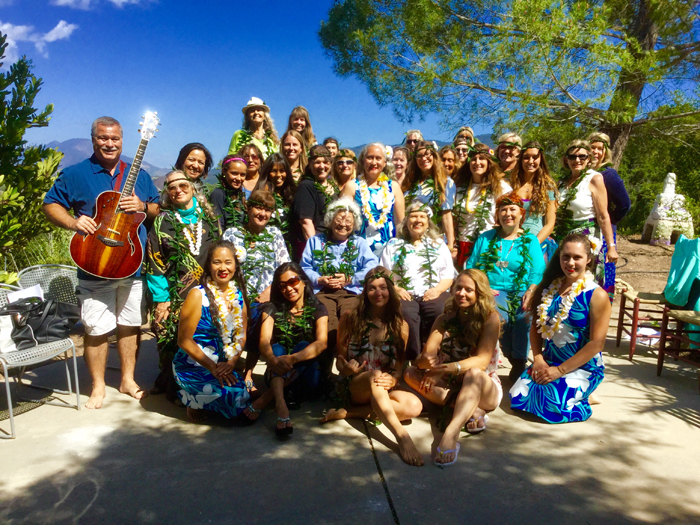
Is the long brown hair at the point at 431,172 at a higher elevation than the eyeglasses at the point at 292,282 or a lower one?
higher

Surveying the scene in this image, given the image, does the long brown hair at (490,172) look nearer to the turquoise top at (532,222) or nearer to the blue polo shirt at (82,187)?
the turquoise top at (532,222)

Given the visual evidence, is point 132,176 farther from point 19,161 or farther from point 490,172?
point 490,172

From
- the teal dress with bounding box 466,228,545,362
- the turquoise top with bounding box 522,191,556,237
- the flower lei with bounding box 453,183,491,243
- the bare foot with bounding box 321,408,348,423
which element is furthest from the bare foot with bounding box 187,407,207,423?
the turquoise top with bounding box 522,191,556,237

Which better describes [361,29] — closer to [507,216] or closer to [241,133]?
[241,133]

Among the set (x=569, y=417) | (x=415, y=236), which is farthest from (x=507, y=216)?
(x=569, y=417)

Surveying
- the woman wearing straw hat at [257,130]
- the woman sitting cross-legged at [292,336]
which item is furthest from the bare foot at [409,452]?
the woman wearing straw hat at [257,130]

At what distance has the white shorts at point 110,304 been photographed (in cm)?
377

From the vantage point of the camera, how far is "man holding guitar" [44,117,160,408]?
12.1ft

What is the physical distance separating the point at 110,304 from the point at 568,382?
329 cm

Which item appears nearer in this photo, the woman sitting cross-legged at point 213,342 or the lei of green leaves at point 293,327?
the woman sitting cross-legged at point 213,342

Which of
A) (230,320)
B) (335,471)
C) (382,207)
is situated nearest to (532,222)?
(382,207)

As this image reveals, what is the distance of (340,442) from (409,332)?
1037mm

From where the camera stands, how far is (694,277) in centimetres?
451

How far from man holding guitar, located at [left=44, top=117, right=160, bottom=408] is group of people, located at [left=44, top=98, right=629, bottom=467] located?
1cm
